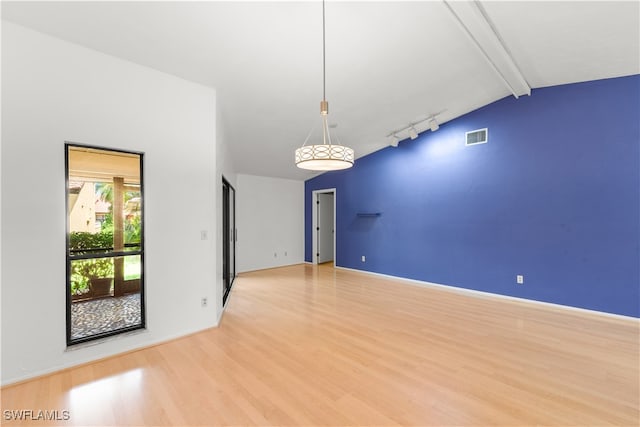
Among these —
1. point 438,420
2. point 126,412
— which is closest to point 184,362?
point 126,412

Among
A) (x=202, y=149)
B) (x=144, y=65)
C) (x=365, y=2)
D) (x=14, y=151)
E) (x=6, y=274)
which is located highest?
(x=365, y=2)

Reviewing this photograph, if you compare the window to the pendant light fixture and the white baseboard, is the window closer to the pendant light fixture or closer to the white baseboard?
the pendant light fixture

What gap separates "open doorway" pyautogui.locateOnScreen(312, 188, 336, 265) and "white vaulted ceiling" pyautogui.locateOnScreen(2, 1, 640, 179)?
3.59m

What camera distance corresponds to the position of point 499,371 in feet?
8.16

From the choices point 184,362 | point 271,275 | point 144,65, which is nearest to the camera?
point 184,362

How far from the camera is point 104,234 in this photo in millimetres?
4523

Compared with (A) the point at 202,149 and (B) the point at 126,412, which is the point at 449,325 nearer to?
(B) the point at 126,412

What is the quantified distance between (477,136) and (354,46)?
3.11m

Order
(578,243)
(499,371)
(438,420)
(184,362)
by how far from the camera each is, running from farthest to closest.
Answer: (578,243) < (184,362) < (499,371) < (438,420)

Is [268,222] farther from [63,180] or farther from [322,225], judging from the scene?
[63,180]

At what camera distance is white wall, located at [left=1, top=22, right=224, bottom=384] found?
2.29m

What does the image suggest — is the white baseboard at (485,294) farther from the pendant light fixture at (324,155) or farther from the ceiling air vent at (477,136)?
the pendant light fixture at (324,155)

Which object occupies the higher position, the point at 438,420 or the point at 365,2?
the point at 365,2

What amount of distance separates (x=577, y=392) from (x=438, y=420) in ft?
4.09
